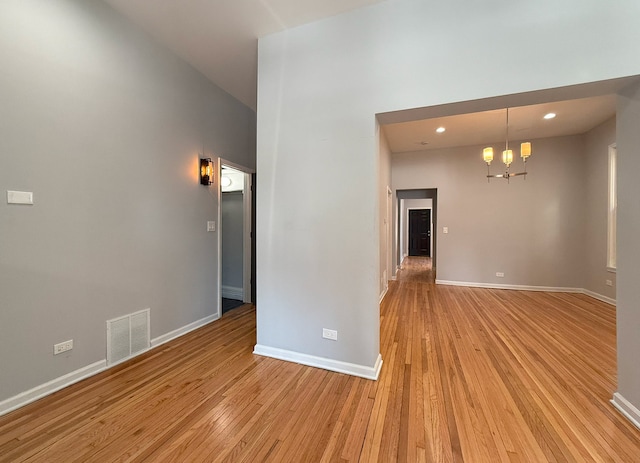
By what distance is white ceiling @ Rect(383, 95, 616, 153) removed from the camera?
3744 millimetres

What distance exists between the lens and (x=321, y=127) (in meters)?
2.30

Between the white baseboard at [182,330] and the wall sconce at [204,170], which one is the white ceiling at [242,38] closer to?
the wall sconce at [204,170]

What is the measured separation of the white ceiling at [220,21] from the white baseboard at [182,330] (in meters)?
3.22

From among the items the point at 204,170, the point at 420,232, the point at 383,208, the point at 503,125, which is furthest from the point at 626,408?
the point at 420,232

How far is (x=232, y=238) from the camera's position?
4.71 metres

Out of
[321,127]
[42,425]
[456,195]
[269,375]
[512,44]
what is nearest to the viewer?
[42,425]

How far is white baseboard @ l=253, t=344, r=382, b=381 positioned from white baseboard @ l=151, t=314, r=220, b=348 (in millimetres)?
1051

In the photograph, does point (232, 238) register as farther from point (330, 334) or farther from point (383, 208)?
point (330, 334)

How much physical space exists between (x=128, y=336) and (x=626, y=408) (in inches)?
157

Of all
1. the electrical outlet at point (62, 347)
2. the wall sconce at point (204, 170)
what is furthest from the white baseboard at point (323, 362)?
the wall sconce at point (204, 170)

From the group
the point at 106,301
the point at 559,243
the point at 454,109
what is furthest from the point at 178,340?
the point at 559,243

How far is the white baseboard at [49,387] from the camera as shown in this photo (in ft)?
5.57

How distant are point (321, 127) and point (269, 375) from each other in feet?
7.41

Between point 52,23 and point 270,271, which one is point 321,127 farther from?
point 52,23
